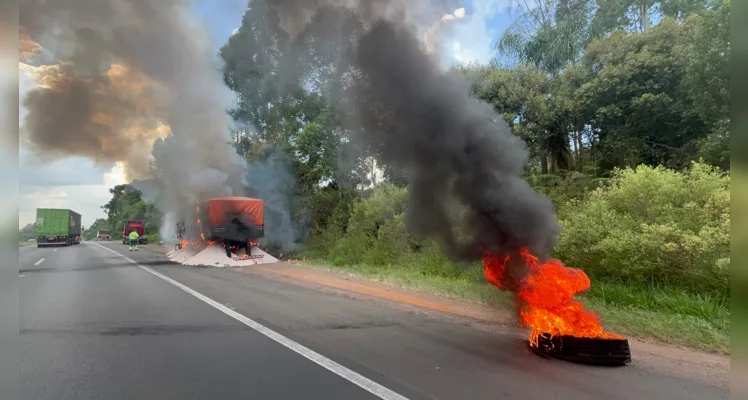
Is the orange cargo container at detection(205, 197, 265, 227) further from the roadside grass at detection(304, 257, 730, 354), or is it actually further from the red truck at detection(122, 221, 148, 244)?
the red truck at detection(122, 221, 148, 244)

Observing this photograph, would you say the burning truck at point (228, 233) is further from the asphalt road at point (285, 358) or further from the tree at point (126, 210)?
the tree at point (126, 210)

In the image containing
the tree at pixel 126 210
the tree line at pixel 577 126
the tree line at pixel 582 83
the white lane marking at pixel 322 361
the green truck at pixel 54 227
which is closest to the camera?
the white lane marking at pixel 322 361

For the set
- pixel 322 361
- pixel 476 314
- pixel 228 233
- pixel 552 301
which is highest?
pixel 228 233

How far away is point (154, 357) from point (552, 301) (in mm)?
4735

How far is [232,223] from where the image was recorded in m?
20.4

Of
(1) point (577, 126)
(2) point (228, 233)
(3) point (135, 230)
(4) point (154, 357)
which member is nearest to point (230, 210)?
(2) point (228, 233)

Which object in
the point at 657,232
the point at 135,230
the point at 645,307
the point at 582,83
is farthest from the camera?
the point at 135,230

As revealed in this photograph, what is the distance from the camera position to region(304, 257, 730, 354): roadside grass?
627cm

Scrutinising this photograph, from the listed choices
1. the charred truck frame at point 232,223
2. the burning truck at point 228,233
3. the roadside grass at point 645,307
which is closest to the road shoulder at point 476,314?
the roadside grass at point 645,307

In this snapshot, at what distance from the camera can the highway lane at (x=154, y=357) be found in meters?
4.32

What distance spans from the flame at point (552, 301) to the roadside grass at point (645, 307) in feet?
4.23

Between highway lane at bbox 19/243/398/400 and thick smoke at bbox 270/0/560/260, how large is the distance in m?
3.32

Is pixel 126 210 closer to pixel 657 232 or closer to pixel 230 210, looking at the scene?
pixel 230 210

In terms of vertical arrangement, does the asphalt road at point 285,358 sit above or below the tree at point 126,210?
below
